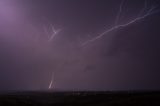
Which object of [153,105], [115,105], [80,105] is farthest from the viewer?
[80,105]

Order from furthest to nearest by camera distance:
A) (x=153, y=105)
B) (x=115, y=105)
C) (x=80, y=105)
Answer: (x=80, y=105)
(x=115, y=105)
(x=153, y=105)

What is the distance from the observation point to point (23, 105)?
134 feet

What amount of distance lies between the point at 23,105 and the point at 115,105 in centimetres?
1611

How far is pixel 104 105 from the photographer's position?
3997 centimetres

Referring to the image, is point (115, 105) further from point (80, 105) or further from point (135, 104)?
point (80, 105)

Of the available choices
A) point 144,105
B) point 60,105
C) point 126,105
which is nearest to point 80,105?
point 60,105

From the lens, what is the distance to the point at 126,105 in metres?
37.6

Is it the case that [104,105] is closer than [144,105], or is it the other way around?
[144,105]

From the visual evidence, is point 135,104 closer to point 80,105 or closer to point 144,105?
point 144,105

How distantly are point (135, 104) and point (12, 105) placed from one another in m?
21.0

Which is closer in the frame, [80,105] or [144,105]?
[144,105]

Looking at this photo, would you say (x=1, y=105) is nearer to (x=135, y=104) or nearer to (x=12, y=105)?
(x=12, y=105)

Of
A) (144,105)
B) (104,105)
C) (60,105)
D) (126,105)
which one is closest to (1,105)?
(60,105)

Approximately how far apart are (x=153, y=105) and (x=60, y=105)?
58.8 feet
